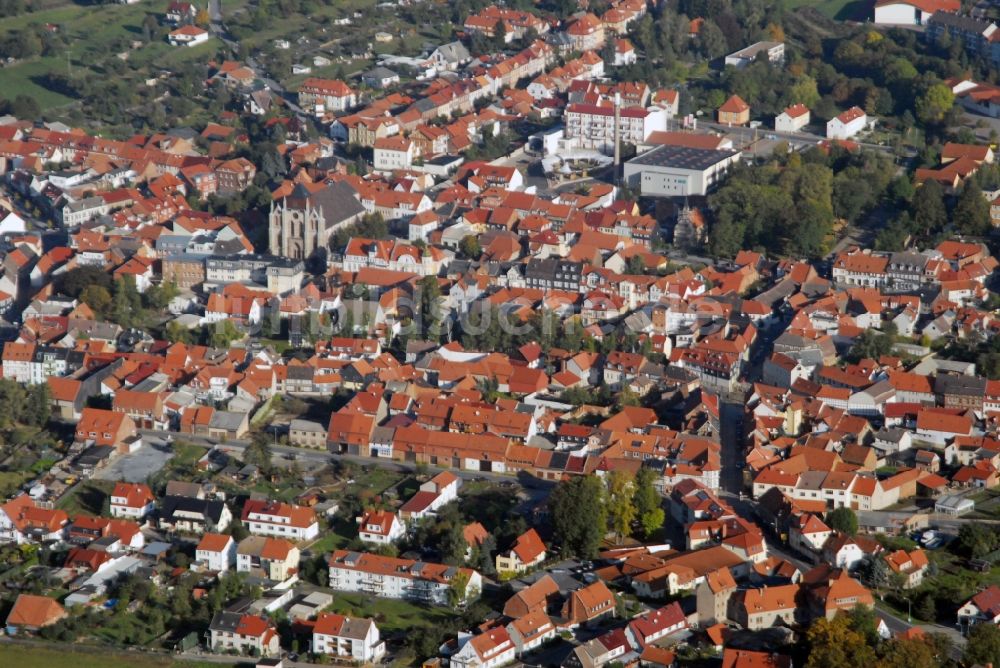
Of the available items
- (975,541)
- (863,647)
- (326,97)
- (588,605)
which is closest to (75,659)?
(588,605)

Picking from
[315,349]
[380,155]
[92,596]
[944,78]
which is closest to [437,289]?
[315,349]

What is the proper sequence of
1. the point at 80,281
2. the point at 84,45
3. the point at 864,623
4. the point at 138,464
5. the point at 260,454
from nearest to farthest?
the point at 864,623 < the point at 260,454 < the point at 138,464 < the point at 80,281 < the point at 84,45

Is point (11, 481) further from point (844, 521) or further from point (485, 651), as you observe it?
point (844, 521)

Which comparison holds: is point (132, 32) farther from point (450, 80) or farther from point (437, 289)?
point (437, 289)

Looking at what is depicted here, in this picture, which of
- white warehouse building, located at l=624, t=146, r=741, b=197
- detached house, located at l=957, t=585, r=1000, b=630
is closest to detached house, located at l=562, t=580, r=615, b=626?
detached house, located at l=957, t=585, r=1000, b=630

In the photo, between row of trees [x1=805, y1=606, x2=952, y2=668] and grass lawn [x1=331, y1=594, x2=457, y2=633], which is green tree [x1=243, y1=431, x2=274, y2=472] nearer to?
grass lawn [x1=331, y1=594, x2=457, y2=633]

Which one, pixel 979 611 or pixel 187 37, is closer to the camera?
pixel 979 611
